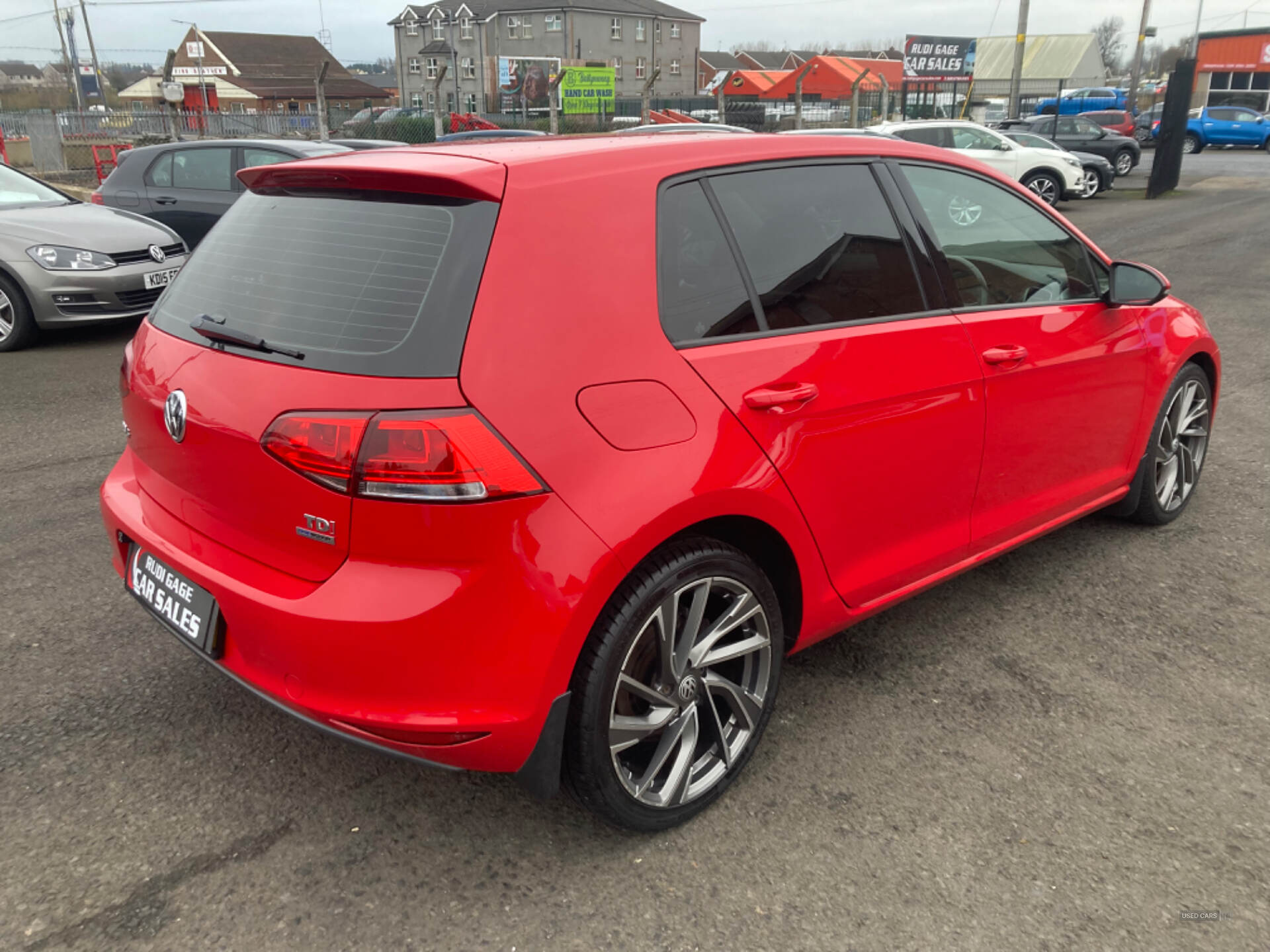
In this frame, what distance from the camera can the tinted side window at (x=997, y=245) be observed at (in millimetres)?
3092

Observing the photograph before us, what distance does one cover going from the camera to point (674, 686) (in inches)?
94.8

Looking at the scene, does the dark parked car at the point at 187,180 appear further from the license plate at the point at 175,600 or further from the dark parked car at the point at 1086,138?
the dark parked car at the point at 1086,138

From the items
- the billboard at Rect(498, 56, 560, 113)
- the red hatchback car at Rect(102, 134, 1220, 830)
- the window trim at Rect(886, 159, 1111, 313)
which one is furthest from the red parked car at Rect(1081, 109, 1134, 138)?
the red hatchback car at Rect(102, 134, 1220, 830)

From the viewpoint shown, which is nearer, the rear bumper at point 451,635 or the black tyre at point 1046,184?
the rear bumper at point 451,635

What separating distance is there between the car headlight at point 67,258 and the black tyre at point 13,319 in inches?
11.3

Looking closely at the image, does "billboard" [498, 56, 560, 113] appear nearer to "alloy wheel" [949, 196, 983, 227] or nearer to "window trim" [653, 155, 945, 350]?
"alloy wheel" [949, 196, 983, 227]

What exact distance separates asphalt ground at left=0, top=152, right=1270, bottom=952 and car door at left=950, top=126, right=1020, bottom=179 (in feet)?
52.0

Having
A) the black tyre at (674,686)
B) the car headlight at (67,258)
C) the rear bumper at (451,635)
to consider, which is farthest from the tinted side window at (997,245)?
the car headlight at (67,258)

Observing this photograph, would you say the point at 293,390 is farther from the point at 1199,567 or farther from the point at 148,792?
the point at 1199,567

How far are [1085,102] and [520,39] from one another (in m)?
43.6

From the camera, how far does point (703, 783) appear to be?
2527mm

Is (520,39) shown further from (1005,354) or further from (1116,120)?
(1005,354)

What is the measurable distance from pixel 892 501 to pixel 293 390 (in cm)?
164

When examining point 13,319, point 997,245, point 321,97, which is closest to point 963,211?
point 997,245
